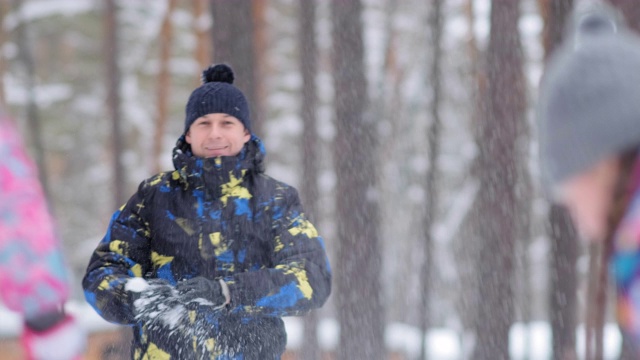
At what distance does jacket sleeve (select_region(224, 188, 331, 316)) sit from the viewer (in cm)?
262

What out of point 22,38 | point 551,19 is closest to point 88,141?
point 22,38

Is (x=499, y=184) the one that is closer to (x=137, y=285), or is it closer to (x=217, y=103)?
(x=217, y=103)

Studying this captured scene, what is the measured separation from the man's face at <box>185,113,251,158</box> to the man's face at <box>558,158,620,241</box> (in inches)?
70.9

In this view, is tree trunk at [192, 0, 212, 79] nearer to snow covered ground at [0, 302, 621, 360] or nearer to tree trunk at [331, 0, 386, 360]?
snow covered ground at [0, 302, 621, 360]

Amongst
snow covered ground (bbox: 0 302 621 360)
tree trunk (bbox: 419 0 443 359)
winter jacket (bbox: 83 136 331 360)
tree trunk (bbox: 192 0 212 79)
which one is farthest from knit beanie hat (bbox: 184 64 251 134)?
tree trunk (bbox: 192 0 212 79)

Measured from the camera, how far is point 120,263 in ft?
9.21

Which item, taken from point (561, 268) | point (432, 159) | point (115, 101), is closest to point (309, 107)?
point (432, 159)

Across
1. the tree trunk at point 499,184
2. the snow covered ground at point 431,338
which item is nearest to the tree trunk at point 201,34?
the snow covered ground at point 431,338

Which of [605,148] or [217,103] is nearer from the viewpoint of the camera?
[605,148]

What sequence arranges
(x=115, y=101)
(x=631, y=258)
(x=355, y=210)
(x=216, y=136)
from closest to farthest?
(x=631, y=258), (x=216, y=136), (x=355, y=210), (x=115, y=101)

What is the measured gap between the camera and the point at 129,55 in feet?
68.6

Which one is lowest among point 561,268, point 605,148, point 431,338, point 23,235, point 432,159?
point 431,338

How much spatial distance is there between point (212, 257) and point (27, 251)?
120 cm

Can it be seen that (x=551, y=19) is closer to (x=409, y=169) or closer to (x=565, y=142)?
(x=565, y=142)
